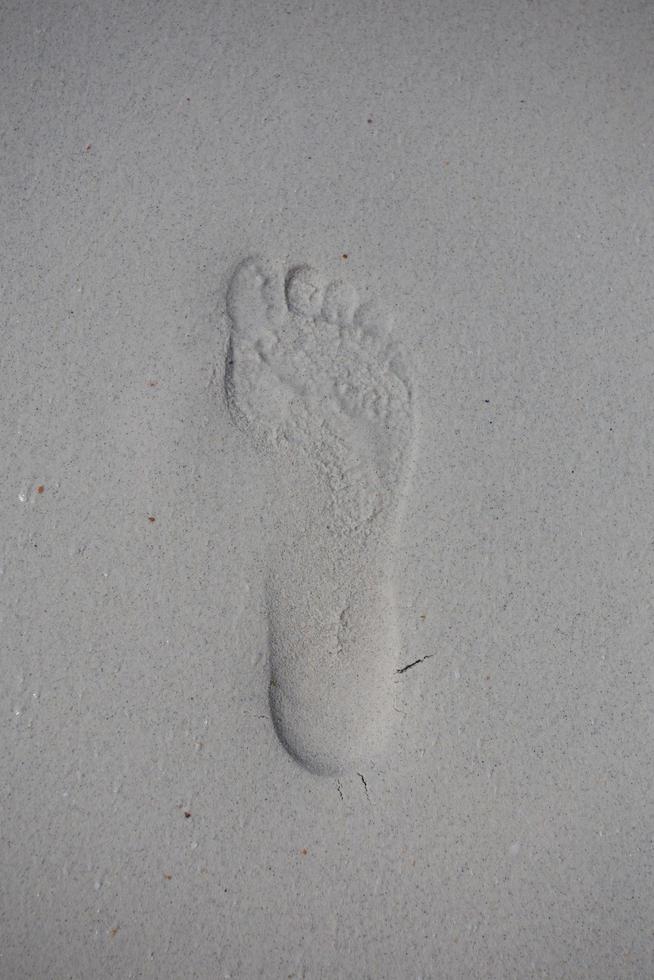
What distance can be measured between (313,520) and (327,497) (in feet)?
0.13

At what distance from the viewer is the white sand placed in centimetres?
92

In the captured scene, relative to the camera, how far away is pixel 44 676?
3.07ft

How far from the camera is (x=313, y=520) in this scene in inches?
36.4

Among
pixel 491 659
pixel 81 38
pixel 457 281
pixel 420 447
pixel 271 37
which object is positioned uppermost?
pixel 271 37

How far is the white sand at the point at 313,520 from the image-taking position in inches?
36.4

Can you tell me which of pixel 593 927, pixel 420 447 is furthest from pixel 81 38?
pixel 593 927

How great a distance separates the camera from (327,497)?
92 centimetres

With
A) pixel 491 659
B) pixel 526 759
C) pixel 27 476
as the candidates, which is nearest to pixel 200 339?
pixel 27 476

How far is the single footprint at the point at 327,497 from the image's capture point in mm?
906

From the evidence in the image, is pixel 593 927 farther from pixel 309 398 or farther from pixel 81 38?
pixel 81 38

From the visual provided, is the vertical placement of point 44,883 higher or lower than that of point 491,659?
lower

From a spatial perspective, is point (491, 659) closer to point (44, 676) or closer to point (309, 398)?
point (309, 398)

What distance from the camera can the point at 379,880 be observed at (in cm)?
93

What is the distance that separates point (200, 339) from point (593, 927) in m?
1.07
